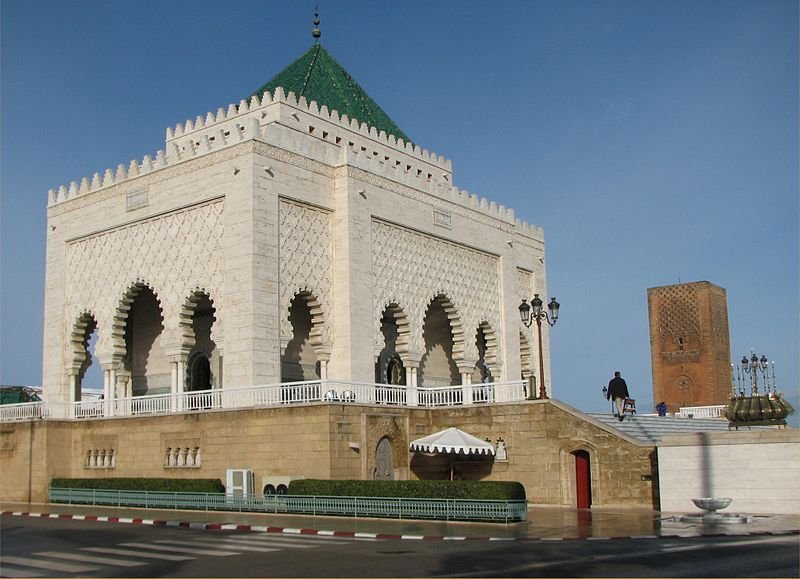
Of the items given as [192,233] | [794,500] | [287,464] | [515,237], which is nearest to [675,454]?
[794,500]

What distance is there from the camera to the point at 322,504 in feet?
54.1

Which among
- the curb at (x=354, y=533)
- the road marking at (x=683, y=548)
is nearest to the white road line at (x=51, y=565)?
the curb at (x=354, y=533)

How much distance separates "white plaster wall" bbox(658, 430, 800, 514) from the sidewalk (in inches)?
21.1

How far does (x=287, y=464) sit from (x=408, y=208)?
31.7ft

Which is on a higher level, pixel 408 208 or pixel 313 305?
pixel 408 208

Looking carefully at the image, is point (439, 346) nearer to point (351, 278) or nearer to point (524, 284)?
point (524, 284)

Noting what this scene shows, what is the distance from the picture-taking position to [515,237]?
102 ft

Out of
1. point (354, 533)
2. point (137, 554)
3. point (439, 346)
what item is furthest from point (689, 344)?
point (137, 554)

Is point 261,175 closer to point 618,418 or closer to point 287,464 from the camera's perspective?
point 287,464

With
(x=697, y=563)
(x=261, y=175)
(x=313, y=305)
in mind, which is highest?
(x=261, y=175)

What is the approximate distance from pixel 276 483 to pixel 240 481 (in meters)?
0.79

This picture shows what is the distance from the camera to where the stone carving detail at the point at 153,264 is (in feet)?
73.5

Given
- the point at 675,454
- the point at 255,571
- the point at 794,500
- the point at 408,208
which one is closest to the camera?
the point at 255,571

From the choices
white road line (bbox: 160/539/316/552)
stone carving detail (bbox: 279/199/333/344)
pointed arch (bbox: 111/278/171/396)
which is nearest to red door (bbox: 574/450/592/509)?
stone carving detail (bbox: 279/199/333/344)
